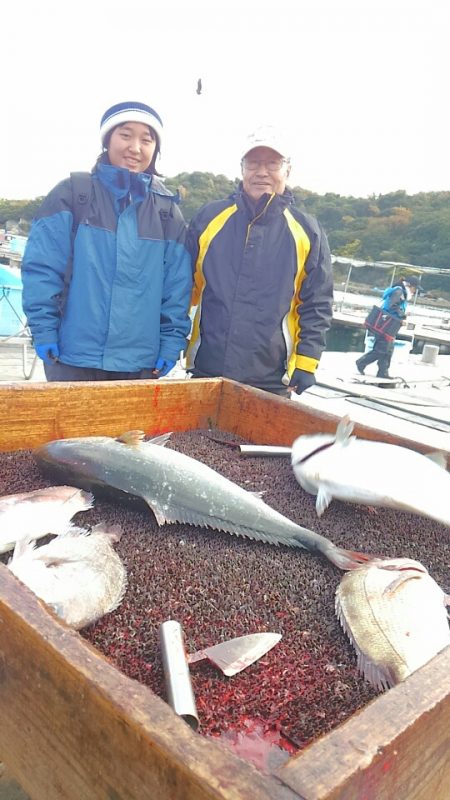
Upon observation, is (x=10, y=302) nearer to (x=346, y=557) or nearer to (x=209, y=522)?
(x=209, y=522)

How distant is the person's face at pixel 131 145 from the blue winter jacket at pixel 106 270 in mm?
123

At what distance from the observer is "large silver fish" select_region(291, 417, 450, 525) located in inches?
89.6

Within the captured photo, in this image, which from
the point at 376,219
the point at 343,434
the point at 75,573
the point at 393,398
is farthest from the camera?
the point at 376,219

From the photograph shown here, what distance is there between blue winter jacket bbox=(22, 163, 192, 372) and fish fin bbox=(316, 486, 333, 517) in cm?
183

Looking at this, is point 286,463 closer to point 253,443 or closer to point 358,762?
point 253,443

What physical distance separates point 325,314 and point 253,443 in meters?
1.33

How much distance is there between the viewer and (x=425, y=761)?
1169 mm

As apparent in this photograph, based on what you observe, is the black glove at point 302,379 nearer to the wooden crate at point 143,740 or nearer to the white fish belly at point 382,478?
the white fish belly at point 382,478

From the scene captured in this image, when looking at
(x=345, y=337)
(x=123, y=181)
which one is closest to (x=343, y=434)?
(x=123, y=181)

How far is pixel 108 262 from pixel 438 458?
90.7 inches

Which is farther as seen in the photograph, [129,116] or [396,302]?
[396,302]

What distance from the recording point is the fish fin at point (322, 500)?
231 centimetres

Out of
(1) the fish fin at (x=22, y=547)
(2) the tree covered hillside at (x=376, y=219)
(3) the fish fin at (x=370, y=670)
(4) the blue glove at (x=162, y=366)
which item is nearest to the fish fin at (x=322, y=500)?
(3) the fish fin at (x=370, y=670)

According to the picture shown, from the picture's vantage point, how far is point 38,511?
6.73ft
